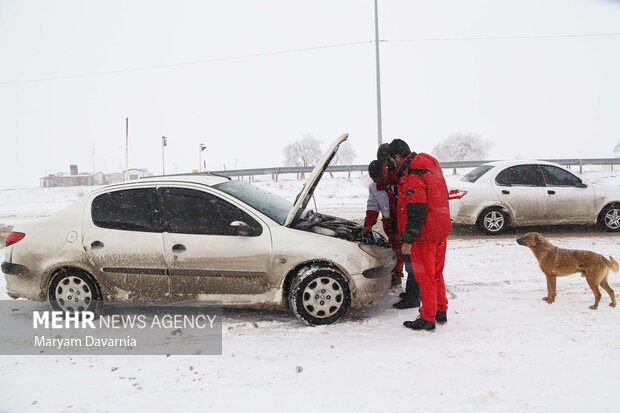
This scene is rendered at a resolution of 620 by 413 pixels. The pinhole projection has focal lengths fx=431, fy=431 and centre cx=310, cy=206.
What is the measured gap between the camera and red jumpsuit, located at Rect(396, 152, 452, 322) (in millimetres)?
3947

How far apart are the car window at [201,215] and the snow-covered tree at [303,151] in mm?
57143

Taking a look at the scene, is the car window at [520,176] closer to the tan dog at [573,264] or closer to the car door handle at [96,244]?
the tan dog at [573,264]

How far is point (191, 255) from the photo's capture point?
428 cm

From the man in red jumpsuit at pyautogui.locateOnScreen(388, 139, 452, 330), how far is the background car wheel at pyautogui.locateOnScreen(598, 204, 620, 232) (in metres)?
6.33

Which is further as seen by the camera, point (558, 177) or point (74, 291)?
point (558, 177)

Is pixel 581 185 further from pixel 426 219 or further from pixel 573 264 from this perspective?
pixel 426 219

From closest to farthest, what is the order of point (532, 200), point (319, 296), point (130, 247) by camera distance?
point (319, 296), point (130, 247), point (532, 200)

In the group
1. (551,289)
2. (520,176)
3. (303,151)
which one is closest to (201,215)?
(551,289)

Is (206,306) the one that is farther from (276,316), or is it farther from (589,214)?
(589,214)

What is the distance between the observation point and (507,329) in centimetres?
406

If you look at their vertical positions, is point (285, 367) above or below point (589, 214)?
below

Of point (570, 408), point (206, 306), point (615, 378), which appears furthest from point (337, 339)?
point (615, 378)

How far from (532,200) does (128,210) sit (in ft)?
24.0

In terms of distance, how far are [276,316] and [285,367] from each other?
45.1 inches
